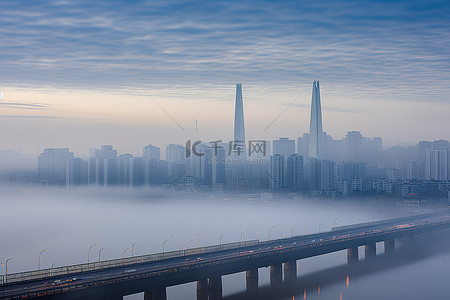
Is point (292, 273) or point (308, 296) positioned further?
point (292, 273)

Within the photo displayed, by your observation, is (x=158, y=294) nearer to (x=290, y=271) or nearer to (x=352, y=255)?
(x=290, y=271)

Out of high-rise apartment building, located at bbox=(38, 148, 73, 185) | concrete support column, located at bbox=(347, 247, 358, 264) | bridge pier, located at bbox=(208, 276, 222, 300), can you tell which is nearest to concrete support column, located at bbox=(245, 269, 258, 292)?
bridge pier, located at bbox=(208, 276, 222, 300)

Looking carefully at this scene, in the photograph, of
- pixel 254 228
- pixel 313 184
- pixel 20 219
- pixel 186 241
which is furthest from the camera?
pixel 313 184

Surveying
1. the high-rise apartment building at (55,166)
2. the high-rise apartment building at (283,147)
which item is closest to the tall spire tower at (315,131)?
the high-rise apartment building at (283,147)

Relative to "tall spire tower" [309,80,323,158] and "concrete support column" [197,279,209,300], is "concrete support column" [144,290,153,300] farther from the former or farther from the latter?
"tall spire tower" [309,80,323,158]

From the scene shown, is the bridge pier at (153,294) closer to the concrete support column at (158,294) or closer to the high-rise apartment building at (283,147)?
the concrete support column at (158,294)

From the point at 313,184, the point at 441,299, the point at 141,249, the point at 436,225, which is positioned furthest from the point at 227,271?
the point at 313,184

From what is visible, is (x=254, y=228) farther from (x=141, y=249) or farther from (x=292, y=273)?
(x=292, y=273)
